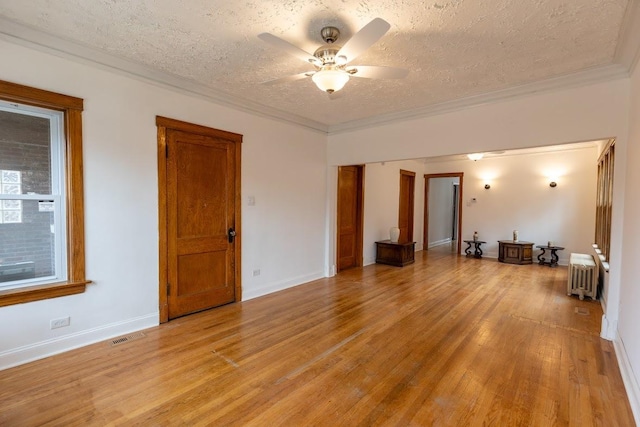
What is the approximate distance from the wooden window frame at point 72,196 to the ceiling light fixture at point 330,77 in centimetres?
216

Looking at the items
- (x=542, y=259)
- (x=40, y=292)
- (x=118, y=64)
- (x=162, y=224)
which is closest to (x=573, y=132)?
(x=162, y=224)

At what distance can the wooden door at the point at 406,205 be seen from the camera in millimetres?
8047

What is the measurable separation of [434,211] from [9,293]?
9598 millimetres

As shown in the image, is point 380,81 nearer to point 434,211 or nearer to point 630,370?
point 630,370

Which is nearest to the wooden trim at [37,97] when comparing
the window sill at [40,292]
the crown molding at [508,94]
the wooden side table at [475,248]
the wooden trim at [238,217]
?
the window sill at [40,292]

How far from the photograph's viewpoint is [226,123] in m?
3.91

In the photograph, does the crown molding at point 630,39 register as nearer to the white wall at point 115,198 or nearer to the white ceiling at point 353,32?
the white ceiling at point 353,32

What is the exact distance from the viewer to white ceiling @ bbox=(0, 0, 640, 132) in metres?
2.09

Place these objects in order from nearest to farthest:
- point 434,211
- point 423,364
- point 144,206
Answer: point 423,364 → point 144,206 → point 434,211

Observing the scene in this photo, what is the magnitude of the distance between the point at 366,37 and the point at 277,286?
363cm

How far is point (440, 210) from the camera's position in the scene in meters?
10.3

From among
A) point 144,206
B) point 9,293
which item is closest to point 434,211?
point 144,206

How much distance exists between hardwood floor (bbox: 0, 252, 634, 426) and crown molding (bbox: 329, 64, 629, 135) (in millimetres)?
2544

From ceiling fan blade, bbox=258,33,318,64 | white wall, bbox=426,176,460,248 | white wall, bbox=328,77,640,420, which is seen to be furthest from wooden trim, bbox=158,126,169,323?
white wall, bbox=426,176,460,248
